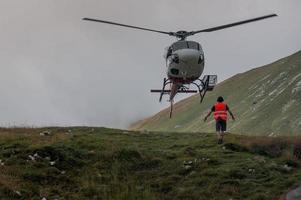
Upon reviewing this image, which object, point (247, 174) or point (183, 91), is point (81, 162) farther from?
point (183, 91)

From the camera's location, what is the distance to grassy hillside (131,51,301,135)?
115438mm

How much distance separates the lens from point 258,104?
139 meters

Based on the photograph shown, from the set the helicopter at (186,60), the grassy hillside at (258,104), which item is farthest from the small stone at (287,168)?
the grassy hillside at (258,104)

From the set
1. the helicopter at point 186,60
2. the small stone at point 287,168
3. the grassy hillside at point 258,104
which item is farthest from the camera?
the grassy hillside at point 258,104

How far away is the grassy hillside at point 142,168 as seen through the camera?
2211 cm

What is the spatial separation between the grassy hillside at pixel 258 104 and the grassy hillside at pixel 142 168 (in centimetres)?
7253

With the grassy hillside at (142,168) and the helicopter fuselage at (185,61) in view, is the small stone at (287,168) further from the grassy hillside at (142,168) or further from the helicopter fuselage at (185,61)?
the helicopter fuselage at (185,61)

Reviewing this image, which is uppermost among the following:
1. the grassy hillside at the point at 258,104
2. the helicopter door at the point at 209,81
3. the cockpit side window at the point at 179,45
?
the grassy hillside at the point at 258,104

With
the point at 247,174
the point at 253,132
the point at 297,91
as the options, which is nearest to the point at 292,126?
the point at 253,132

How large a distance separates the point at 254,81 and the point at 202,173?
481 feet

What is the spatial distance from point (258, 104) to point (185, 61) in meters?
102

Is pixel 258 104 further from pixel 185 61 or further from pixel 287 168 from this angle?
pixel 287 168

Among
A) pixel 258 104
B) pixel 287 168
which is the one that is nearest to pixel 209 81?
pixel 287 168

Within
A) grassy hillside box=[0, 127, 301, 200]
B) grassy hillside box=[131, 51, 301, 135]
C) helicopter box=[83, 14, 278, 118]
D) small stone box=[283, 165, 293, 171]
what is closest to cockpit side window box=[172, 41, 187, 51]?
helicopter box=[83, 14, 278, 118]
